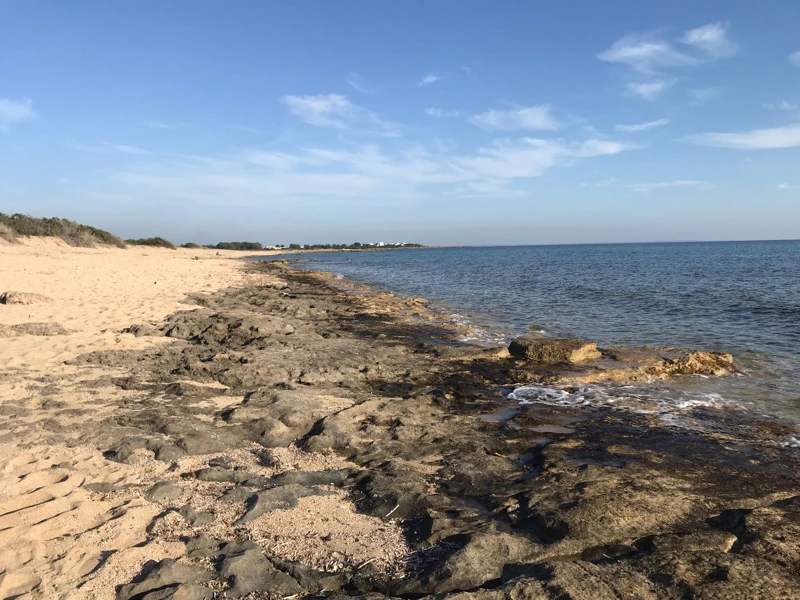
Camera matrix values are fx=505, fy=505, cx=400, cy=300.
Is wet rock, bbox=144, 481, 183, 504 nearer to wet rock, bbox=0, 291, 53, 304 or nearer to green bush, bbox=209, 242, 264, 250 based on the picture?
wet rock, bbox=0, 291, 53, 304

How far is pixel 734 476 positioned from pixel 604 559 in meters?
2.46

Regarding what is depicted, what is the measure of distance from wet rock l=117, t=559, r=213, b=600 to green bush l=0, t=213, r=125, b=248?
120ft

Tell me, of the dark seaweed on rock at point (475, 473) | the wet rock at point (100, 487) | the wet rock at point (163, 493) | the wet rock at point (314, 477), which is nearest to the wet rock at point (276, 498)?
the dark seaweed on rock at point (475, 473)

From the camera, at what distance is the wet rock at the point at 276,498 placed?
411cm

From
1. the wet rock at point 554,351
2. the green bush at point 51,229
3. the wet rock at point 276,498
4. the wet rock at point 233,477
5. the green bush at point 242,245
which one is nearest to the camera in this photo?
the wet rock at point 276,498

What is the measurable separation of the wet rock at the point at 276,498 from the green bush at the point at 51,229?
36088 mm

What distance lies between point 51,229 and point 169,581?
44.3 metres

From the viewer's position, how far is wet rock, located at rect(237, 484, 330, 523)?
4113 millimetres

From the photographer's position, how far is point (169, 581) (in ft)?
10.6

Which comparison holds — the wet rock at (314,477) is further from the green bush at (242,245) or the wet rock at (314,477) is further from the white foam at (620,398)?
the green bush at (242,245)

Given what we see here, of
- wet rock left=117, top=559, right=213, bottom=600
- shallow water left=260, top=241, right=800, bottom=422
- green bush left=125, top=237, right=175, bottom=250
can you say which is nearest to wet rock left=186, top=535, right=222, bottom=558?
wet rock left=117, top=559, right=213, bottom=600

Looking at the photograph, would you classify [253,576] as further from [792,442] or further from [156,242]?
[156,242]

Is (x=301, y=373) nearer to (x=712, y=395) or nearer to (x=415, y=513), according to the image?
(x=415, y=513)

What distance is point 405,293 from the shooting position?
85.3ft
